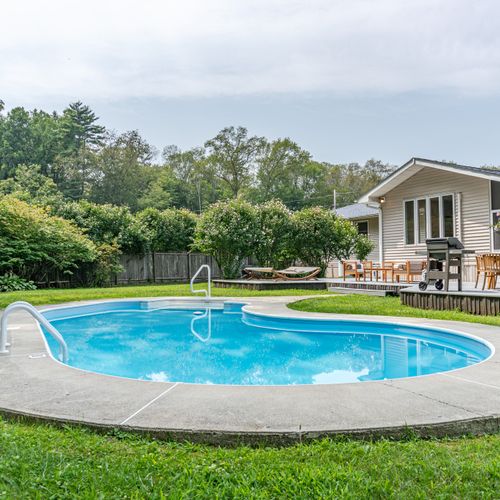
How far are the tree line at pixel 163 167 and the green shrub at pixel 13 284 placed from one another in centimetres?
2264

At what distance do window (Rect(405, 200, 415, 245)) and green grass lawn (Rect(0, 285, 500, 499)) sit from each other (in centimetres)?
1375

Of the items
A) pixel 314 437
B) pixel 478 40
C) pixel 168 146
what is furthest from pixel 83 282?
A: pixel 168 146

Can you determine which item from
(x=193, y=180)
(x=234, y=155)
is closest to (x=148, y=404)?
(x=234, y=155)

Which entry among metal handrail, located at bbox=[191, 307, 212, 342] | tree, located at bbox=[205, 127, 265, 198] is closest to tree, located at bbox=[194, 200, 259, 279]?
metal handrail, located at bbox=[191, 307, 212, 342]

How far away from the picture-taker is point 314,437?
2.77 m

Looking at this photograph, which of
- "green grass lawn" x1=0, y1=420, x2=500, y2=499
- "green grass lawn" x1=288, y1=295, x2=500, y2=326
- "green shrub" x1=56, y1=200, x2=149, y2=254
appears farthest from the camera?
"green shrub" x1=56, y1=200, x2=149, y2=254

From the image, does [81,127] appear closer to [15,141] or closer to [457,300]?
[15,141]

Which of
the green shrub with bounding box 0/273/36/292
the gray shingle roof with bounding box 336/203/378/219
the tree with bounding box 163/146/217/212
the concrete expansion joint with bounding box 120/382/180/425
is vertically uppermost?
the tree with bounding box 163/146/217/212

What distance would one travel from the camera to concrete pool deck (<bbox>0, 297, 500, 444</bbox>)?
2.84m

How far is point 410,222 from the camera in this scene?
16.0 metres

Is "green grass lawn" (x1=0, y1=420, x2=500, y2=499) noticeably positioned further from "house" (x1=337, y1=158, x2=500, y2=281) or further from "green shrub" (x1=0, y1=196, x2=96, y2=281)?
"green shrub" (x1=0, y1=196, x2=96, y2=281)

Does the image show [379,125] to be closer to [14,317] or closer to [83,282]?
[83,282]

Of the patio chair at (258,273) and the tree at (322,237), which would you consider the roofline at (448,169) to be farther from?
the patio chair at (258,273)

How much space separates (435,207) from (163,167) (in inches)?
1381
